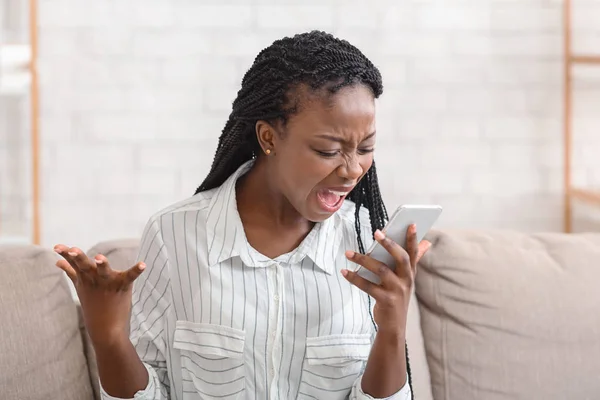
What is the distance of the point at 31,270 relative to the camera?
5.38 ft

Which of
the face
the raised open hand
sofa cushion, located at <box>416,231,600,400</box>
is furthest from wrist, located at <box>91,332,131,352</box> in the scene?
sofa cushion, located at <box>416,231,600,400</box>

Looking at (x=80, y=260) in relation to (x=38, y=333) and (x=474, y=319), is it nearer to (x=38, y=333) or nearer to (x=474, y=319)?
(x=38, y=333)

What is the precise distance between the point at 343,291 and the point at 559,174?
148 cm

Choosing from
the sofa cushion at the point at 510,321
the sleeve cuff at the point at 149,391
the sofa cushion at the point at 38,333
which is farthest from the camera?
the sofa cushion at the point at 510,321

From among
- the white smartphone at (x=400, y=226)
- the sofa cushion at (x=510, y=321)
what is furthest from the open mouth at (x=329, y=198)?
the sofa cushion at (x=510, y=321)

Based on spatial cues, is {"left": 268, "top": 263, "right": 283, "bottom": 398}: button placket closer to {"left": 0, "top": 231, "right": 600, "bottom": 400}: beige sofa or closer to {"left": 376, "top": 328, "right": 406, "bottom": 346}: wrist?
{"left": 376, "top": 328, "right": 406, "bottom": 346}: wrist

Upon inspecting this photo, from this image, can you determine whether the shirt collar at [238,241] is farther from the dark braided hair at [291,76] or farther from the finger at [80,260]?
the finger at [80,260]

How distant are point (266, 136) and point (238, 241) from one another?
7.0 inches

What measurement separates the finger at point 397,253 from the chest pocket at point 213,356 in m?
0.30

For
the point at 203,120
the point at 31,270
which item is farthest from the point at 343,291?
the point at 203,120

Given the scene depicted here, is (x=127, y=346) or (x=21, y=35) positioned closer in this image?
(x=127, y=346)

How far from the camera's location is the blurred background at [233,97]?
8.38 ft

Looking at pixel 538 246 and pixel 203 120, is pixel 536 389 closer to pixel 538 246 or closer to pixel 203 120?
pixel 538 246

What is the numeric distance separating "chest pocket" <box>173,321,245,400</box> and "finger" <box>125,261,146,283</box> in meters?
0.24
